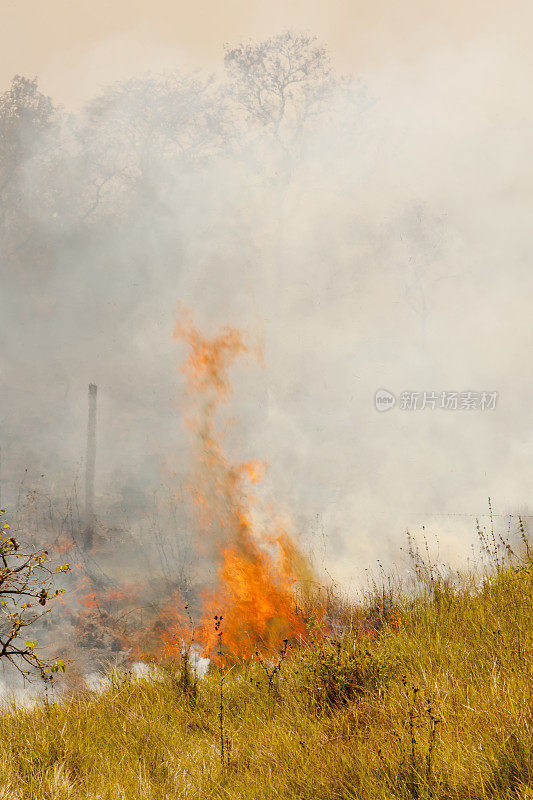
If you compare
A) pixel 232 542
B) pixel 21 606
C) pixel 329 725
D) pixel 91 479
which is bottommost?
pixel 329 725

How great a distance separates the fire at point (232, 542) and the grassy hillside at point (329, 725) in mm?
2197

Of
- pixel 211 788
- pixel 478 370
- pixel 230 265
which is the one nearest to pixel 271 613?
pixel 211 788

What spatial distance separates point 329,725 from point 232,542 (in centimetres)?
780

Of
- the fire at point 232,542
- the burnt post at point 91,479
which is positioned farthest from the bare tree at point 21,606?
the fire at point 232,542

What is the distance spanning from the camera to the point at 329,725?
3389 millimetres

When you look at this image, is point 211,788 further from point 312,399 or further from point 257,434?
point 312,399

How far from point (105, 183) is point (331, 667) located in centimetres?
2027

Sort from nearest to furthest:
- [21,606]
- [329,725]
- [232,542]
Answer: [329,725]
[21,606]
[232,542]

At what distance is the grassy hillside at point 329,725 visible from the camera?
2.51 m

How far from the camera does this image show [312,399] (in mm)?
20594

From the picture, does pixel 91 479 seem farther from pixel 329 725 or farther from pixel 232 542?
pixel 329 725

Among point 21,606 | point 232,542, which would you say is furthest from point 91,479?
point 21,606

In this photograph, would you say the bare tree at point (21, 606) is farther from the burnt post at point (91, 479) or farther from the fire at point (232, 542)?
the fire at point (232, 542)

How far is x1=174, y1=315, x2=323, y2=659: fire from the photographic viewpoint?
812 centimetres
